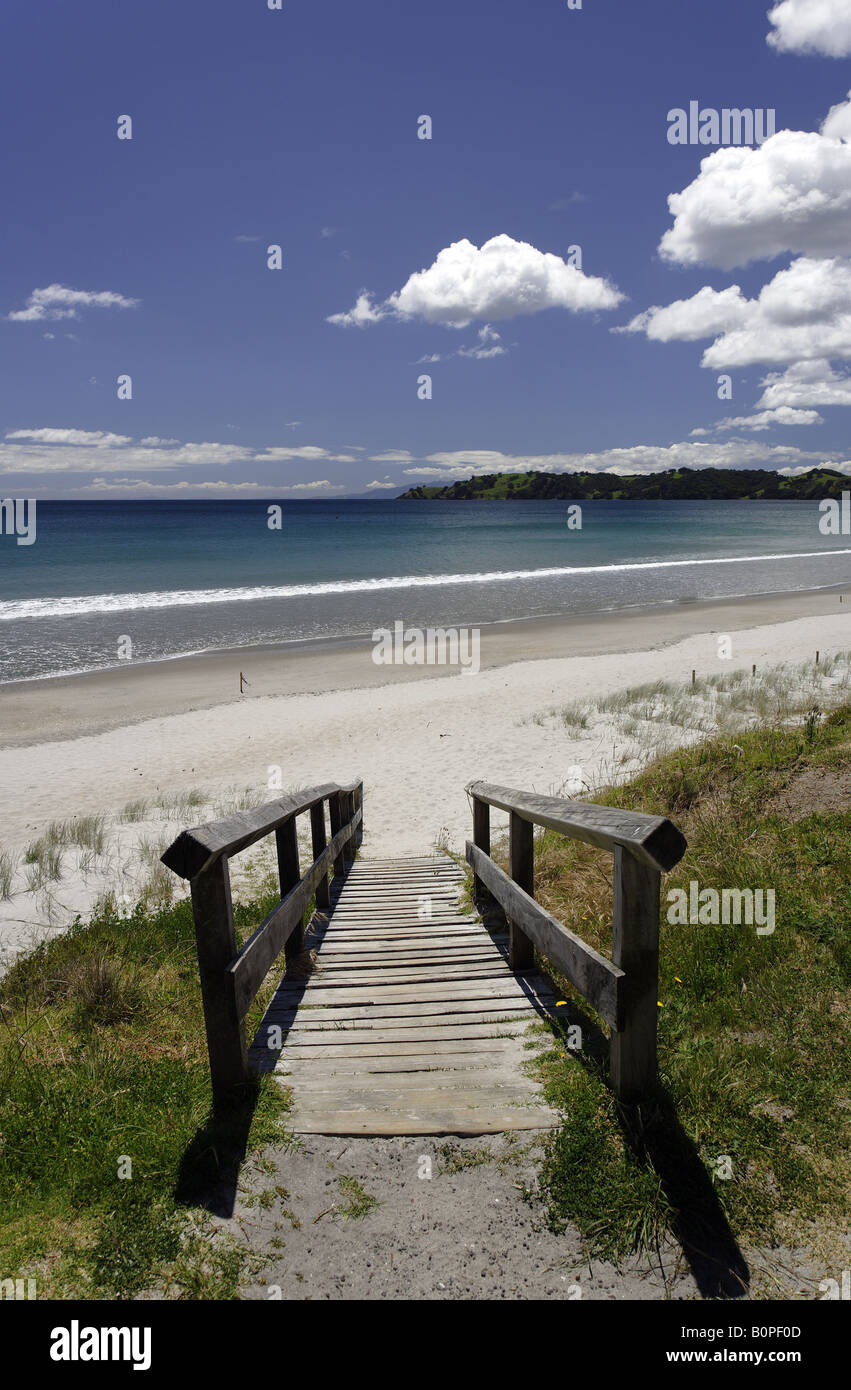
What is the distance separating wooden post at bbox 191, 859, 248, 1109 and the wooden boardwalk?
0.96ft

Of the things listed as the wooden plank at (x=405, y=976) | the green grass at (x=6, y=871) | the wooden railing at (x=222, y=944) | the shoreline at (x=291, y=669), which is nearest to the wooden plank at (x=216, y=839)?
the wooden railing at (x=222, y=944)

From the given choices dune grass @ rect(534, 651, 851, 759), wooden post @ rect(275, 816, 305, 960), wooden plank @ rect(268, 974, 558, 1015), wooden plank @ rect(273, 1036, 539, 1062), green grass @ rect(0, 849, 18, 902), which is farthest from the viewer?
dune grass @ rect(534, 651, 851, 759)

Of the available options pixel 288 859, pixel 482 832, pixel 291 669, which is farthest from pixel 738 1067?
pixel 291 669

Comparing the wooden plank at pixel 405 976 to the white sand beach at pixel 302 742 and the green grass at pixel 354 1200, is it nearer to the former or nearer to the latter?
the green grass at pixel 354 1200

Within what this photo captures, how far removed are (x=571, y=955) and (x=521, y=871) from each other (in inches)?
51.5

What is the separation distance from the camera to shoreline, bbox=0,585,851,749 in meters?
17.4

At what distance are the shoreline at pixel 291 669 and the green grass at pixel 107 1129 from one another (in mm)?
12381

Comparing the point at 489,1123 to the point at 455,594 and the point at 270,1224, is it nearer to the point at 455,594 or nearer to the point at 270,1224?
the point at 270,1224

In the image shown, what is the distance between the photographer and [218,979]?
3.10m

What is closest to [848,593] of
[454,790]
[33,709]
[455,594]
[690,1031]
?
[455,594]

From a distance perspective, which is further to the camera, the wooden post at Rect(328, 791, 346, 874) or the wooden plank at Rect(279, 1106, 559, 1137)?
the wooden post at Rect(328, 791, 346, 874)

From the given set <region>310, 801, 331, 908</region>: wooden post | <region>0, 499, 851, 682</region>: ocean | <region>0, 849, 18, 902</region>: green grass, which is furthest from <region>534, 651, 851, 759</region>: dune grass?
<region>0, 499, 851, 682</region>: ocean

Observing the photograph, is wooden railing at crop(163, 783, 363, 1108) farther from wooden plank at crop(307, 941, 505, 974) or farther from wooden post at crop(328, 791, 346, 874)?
wooden post at crop(328, 791, 346, 874)

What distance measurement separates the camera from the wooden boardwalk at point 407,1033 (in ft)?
10.1
